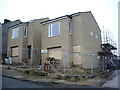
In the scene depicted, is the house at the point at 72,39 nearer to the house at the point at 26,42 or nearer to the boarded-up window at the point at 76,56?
the boarded-up window at the point at 76,56

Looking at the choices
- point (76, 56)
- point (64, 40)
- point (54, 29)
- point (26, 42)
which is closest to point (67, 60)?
point (76, 56)

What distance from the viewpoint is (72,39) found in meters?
15.0

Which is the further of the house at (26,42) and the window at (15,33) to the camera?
the window at (15,33)

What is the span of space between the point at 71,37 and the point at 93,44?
3.78 metres

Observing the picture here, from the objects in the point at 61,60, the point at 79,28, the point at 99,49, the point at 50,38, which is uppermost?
the point at 79,28

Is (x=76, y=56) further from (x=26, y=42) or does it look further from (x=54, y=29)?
(x=26, y=42)

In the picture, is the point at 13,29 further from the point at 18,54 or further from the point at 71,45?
the point at 71,45

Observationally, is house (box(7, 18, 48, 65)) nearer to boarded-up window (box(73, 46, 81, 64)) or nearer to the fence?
the fence

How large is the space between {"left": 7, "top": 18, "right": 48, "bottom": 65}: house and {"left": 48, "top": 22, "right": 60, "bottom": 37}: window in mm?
3509

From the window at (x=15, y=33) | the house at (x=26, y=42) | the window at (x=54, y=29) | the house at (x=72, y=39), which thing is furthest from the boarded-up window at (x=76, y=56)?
the window at (x=15, y=33)

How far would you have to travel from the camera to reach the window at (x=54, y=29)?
15.2 meters

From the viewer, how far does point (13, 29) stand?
20453 millimetres

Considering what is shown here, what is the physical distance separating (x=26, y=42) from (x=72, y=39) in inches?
312

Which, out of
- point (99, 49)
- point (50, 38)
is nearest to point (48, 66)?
point (50, 38)
